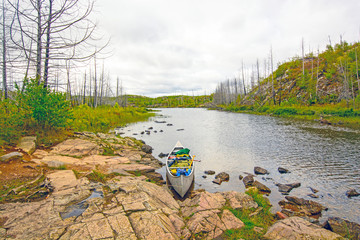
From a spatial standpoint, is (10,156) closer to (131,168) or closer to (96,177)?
(96,177)

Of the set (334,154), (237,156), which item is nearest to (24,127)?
(237,156)

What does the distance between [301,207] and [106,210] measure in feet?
24.6

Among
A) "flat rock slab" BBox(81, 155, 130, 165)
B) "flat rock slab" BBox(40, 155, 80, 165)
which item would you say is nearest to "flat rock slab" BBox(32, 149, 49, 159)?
"flat rock slab" BBox(40, 155, 80, 165)

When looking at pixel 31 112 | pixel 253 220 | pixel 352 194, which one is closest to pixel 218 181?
pixel 253 220

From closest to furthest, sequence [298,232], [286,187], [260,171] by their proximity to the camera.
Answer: [298,232], [286,187], [260,171]

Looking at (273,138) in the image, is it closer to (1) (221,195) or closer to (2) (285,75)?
(1) (221,195)

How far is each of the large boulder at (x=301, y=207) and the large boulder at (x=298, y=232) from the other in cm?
190

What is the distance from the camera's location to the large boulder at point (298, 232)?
473 centimetres

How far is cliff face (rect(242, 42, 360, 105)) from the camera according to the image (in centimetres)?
3788

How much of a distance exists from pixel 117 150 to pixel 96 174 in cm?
553

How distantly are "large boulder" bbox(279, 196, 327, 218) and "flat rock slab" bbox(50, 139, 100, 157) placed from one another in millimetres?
10479

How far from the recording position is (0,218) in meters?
4.47

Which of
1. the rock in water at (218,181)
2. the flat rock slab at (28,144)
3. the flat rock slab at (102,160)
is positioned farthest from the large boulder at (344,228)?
the flat rock slab at (28,144)

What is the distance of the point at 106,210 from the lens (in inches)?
202
